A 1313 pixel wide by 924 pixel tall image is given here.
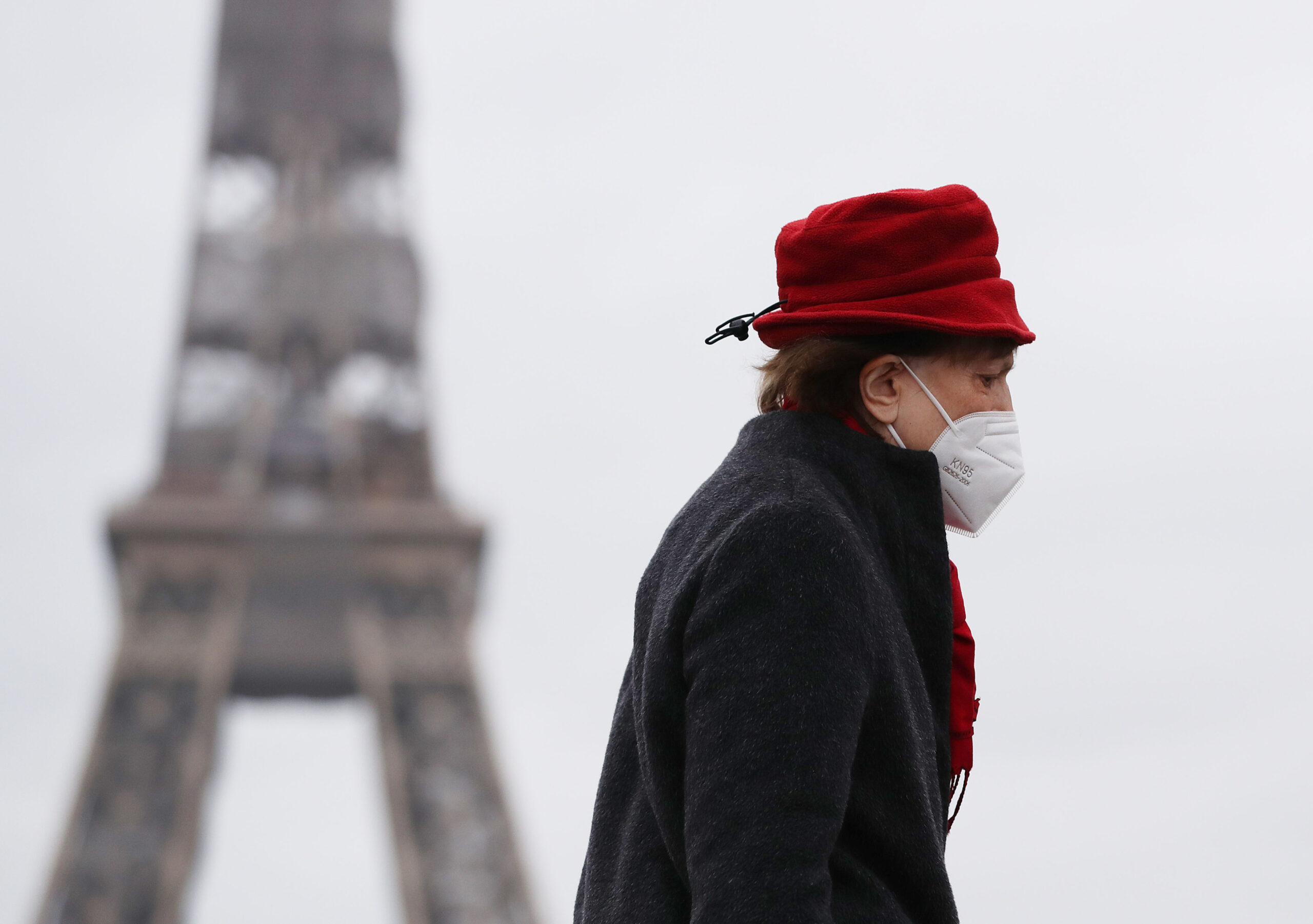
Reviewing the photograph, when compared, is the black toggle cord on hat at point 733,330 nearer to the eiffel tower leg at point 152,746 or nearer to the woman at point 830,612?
the woman at point 830,612

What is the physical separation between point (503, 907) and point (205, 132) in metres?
5.57

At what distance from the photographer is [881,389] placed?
97 cm

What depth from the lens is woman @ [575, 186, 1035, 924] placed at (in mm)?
809

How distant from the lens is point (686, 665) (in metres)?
0.86

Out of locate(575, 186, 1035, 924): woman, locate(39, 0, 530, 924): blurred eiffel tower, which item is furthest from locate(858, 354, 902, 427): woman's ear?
locate(39, 0, 530, 924): blurred eiffel tower

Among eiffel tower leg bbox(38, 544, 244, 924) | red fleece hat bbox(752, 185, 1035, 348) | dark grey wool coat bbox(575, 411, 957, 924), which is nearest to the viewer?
dark grey wool coat bbox(575, 411, 957, 924)

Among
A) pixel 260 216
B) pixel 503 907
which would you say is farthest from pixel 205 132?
pixel 503 907

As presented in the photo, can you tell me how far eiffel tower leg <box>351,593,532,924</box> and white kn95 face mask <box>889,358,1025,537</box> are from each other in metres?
9.39

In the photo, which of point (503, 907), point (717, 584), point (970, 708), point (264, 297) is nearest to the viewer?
point (717, 584)

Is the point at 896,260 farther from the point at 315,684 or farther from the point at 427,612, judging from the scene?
the point at 315,684

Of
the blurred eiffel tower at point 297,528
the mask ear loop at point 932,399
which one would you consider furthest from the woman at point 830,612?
the blurred eiffel tower at point 297,528

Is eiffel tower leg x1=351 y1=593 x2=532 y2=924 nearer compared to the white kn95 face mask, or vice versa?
the white kn95 face mask

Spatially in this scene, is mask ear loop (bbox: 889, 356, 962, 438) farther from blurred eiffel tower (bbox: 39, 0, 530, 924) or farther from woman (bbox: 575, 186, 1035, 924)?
blurred eiffel tower (bbox: 39, 0, 530, 924)

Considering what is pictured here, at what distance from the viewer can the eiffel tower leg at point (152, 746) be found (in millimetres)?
9977
